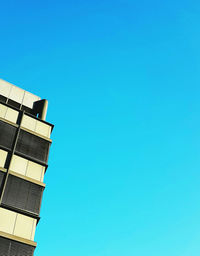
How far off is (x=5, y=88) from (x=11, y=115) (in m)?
4.73

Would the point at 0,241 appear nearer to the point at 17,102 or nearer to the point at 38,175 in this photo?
the point at 38,175

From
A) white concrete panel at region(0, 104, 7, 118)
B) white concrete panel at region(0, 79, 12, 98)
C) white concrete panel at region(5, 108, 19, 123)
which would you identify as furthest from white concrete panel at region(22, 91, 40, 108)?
white concrete panel at region(0, 104, 7, 118)

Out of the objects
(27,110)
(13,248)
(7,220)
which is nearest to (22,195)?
(7,220)

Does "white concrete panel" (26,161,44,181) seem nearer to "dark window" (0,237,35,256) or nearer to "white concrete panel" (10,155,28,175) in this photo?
"white concrete panel" (10,155,28,175)

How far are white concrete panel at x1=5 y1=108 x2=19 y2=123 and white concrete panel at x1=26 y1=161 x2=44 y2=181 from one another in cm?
532

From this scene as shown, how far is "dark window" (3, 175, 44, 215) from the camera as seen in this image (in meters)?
25.5

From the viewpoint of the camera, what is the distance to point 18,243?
23672 millimetres

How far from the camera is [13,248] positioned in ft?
76.3

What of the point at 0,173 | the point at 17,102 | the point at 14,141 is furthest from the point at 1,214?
the point at 17,102

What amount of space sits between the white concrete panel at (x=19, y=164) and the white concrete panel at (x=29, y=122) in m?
4.24

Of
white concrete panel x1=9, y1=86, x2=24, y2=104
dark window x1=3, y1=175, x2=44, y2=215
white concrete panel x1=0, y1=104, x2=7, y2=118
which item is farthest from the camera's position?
white concrete panel x1=9, y1=86, x2=24, y2=104

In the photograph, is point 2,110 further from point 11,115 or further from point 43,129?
point 43,129

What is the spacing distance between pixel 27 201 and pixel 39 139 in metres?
7.40

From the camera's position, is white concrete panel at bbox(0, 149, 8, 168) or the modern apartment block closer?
the modern apartment block
